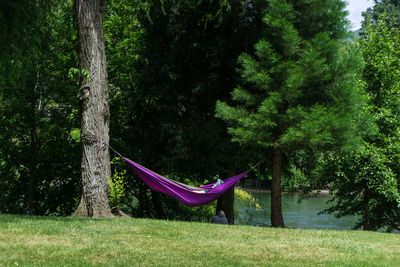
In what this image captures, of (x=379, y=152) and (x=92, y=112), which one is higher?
(x=92, y=112)

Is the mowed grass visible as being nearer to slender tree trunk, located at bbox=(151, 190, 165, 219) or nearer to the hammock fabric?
the hammock fabric

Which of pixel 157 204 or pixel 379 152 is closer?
pixel 379 152

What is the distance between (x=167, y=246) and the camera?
207 inches

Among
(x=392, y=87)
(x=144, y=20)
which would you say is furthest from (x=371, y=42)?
(x=144, y=20)

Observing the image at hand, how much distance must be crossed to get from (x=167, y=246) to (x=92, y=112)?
3.75 meters

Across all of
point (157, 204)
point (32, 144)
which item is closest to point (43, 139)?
point (32, 144)

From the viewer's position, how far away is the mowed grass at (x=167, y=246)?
4.51 m

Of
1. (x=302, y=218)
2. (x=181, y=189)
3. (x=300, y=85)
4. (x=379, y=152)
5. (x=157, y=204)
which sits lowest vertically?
(x=302, y=218)

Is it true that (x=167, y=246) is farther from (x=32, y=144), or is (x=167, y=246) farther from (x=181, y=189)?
(x=32, y=144)

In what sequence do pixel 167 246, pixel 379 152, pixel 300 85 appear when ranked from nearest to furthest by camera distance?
pixel 167 246 < pixel 300 85 < pixel 379 152

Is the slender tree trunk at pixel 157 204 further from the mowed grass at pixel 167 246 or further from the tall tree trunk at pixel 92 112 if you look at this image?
the mowed grass at pixel 167 246

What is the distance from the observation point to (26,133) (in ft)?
38.3

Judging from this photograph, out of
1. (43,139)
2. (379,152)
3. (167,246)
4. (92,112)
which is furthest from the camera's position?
(43,139)

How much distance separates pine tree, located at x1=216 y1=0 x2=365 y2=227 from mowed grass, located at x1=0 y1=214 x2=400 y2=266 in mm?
2612
